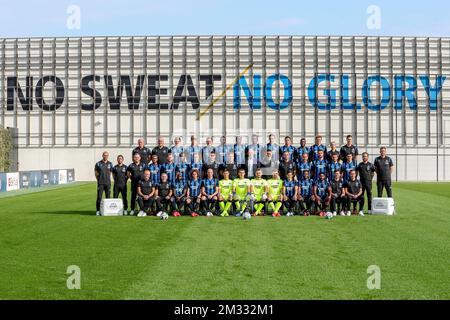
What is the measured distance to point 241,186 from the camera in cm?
1736

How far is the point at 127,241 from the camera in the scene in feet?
38.1

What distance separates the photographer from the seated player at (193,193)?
17.4 meters

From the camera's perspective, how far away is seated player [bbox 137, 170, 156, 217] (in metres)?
17.3

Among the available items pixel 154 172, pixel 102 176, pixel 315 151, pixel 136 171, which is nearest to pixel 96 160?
pixel 102 176

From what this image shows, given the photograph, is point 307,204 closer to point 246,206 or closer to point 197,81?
point 246,206

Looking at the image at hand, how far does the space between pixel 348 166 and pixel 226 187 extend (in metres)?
3.94

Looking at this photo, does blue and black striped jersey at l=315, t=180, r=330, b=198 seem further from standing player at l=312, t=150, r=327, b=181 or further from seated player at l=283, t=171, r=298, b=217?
seated player at l=283, t=171, r=298, b=217

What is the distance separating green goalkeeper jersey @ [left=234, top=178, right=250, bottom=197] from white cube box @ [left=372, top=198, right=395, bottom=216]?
408cm

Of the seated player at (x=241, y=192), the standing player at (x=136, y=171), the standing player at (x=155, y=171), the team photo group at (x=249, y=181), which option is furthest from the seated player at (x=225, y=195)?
the standing player at (x=136, y=171)

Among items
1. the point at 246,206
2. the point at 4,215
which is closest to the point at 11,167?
the point at 4,215

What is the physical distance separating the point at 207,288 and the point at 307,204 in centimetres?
1060

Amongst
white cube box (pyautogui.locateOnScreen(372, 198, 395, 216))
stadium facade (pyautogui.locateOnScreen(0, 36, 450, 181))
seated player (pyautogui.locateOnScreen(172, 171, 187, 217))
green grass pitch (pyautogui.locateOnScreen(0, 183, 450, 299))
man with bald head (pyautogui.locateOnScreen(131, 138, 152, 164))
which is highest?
stadium facade (pyautogui.locateOnScreen(0, 36, 450, 181))

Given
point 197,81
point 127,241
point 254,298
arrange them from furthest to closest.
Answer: point 197,81
point 127,241
point 254,298

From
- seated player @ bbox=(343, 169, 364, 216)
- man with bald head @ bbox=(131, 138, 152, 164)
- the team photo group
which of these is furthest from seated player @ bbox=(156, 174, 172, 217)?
seated player @ bbox=(343, 169, 364, 216)
